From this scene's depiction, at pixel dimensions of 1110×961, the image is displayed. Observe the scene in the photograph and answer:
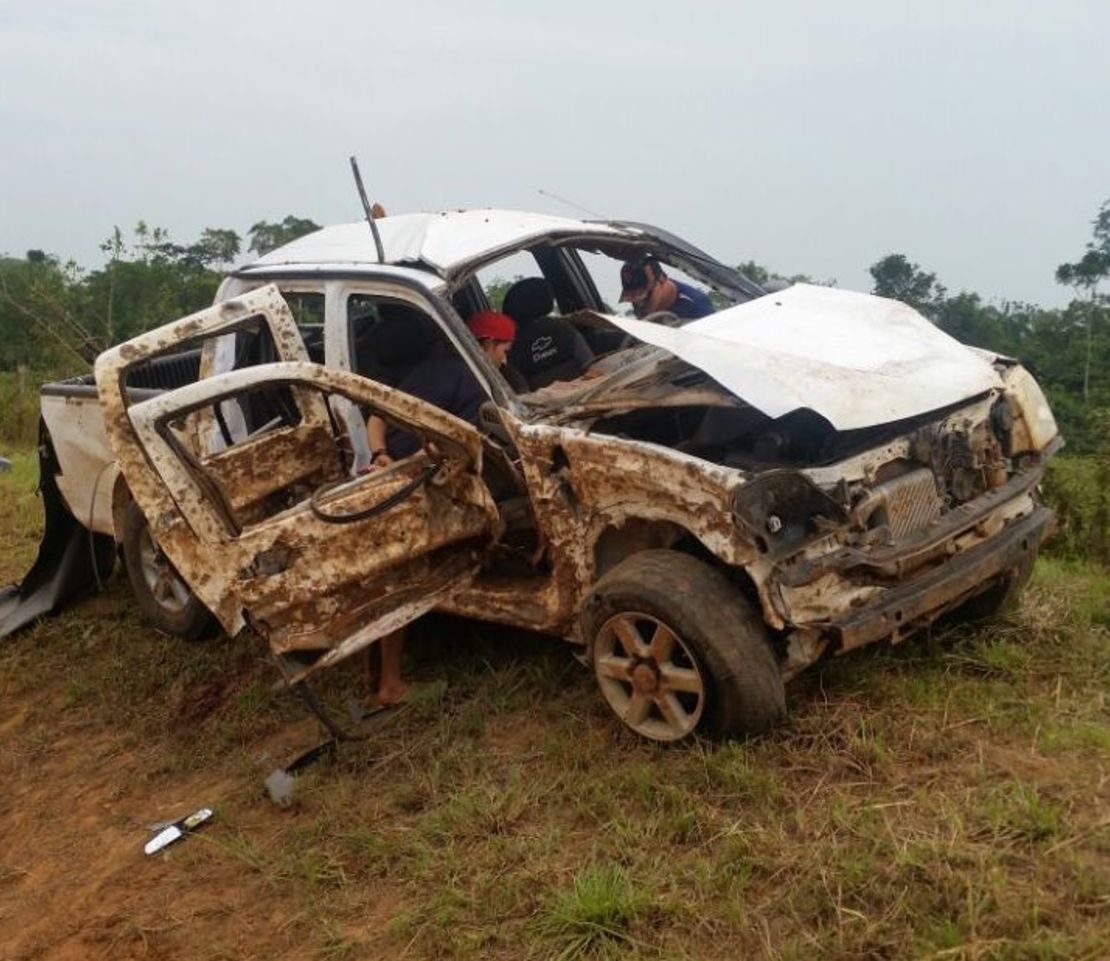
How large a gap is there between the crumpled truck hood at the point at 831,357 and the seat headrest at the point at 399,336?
3.20ft

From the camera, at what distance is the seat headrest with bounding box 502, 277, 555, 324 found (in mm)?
5203

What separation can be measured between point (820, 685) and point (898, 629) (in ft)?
1.31

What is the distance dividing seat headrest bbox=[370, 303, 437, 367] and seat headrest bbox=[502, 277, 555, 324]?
22.2 inches

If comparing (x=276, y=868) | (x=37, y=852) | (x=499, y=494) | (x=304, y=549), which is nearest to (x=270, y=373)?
(x=304, y=549)

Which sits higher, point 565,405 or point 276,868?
point 565,405

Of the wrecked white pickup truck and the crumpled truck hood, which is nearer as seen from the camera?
the wrecked white pickup truck

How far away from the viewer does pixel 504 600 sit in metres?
4.27

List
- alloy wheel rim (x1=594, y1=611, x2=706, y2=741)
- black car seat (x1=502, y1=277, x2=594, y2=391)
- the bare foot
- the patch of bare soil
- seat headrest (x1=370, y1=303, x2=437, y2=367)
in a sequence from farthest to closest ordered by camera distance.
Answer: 1. black car seat (x1=502, y1=277, x2=594, y2=391)
2. seat headrest (x1=370, y1=303, x2=437, y2=367)
3. the bare foot
4. alloy wheel rim (x1=594, y1=611, x2=706, y2=741)
5. the patch of bare soil

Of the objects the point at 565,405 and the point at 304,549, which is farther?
the point at 565,405

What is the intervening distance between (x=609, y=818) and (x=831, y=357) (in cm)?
175

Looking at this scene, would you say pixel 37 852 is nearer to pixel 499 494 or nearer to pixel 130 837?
pixel 130 837

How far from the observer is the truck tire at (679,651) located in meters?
3.47

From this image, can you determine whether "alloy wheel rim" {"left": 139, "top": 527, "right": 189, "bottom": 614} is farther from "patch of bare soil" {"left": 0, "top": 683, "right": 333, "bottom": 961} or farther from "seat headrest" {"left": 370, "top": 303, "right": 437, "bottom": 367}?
"seat headrest" {"left": 370, "top": 303, "right": 437, "bottom": 367}

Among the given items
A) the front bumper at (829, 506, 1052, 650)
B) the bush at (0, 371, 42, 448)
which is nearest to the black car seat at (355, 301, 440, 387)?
the front bumper at (829, 506, 1052, 650)
